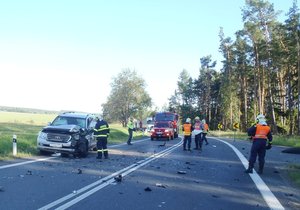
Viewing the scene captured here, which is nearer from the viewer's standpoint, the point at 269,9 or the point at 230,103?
the point at 269,9

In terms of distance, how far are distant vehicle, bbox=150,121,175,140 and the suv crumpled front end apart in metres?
22.1

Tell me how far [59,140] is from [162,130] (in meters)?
22.8

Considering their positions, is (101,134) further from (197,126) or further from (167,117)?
(167,117)

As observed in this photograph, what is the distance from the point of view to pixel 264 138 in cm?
1302

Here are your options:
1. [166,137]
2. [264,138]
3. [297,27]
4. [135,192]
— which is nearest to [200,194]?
[135,192]

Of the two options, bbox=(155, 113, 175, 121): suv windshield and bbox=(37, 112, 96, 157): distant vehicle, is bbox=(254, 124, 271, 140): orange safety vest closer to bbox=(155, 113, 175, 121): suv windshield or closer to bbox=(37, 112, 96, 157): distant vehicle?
bbox=(37, 112, 96, 157): distant vehicle

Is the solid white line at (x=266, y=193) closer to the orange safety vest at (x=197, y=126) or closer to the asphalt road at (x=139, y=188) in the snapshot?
the asphalt road at (x=139, y=188)

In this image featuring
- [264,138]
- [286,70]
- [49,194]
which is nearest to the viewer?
[49,194]

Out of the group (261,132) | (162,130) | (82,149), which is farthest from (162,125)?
(261,132)

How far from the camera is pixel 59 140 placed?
56.4ft

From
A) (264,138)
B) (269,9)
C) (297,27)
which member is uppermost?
(269,9)

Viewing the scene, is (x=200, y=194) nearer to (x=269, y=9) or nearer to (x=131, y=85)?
(x=269, y=9)

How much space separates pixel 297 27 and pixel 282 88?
1920cm

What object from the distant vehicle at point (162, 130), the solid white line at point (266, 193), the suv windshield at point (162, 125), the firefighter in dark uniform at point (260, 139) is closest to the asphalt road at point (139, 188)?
the solid white line at point (266, 193)
